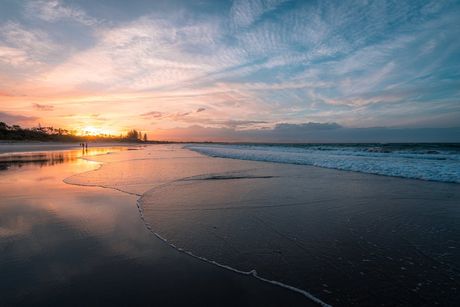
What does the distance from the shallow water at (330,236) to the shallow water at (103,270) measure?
329 millimetres

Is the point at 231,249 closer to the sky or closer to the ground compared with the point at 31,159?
closer to the sky

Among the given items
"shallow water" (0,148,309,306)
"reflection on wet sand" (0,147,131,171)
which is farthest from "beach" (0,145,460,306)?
"reflection on wet sand" (0,147,131,171)

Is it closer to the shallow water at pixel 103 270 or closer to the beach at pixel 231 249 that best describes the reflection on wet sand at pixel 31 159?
the beach at pixel 231 249

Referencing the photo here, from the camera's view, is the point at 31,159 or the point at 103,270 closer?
the point at 103,270

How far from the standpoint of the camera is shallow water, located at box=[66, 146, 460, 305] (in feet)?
10.3

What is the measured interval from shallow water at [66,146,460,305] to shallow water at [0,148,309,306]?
12.9 inches

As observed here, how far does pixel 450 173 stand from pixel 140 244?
14.9 meters

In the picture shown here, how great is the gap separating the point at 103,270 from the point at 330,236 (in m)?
3.79

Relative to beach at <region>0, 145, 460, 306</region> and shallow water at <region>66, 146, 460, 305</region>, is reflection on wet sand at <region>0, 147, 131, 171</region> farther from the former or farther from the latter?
shallow water at <region>66, 146, 460, 305</region>

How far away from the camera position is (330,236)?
15.3ft

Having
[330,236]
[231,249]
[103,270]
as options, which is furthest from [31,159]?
[330,236]

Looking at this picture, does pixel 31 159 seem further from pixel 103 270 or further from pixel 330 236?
pixel 330 236

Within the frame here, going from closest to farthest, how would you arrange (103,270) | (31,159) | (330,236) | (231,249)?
(103,270) < (231,249) < (330,236) < (31,159)

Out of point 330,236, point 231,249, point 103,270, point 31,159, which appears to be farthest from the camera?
point 31,159
